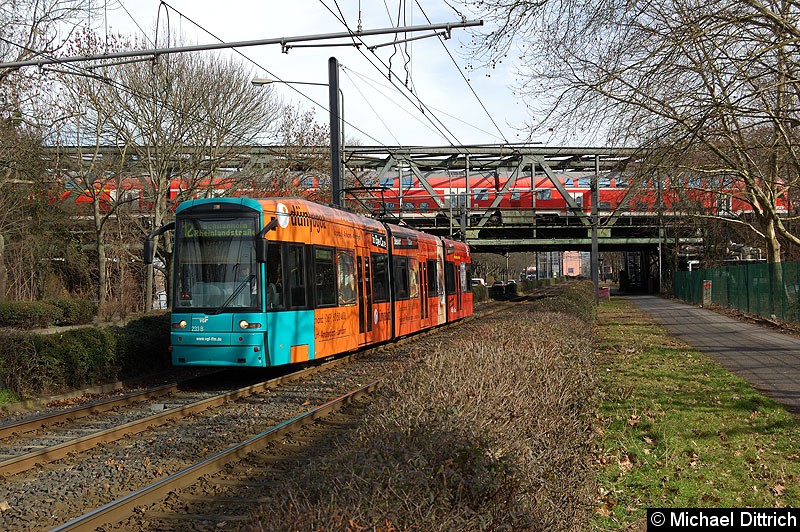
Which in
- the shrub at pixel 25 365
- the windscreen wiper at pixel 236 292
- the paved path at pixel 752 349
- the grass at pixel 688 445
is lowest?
the grass at pixel 688 445

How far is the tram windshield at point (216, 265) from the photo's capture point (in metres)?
13.6

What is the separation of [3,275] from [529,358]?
85.3ft

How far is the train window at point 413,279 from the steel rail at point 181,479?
11.6 metres

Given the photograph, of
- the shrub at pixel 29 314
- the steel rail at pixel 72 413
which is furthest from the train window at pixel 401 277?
the shrub at pixel 29 314

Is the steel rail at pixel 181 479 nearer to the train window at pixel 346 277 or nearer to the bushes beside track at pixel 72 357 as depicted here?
the bushes beside track at pixel 72 357

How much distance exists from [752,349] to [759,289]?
12.5 meters

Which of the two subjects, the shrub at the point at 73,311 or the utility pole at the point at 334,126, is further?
the shrub at the point at 73,311

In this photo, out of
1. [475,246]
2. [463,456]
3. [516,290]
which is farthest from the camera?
[516,290]

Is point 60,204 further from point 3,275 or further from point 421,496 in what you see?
point 421,496

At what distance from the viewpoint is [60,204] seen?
123ft

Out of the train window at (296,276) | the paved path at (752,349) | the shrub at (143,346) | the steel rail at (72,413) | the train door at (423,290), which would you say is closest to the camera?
the steel rail at (72,413)

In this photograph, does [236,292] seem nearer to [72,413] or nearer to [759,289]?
[72,413]

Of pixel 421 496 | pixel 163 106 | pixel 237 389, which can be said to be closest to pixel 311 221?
pixel 237 389

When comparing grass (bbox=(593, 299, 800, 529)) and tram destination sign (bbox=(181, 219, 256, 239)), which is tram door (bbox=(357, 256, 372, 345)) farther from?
grass (bbox=(593, 299, 800, 529))
